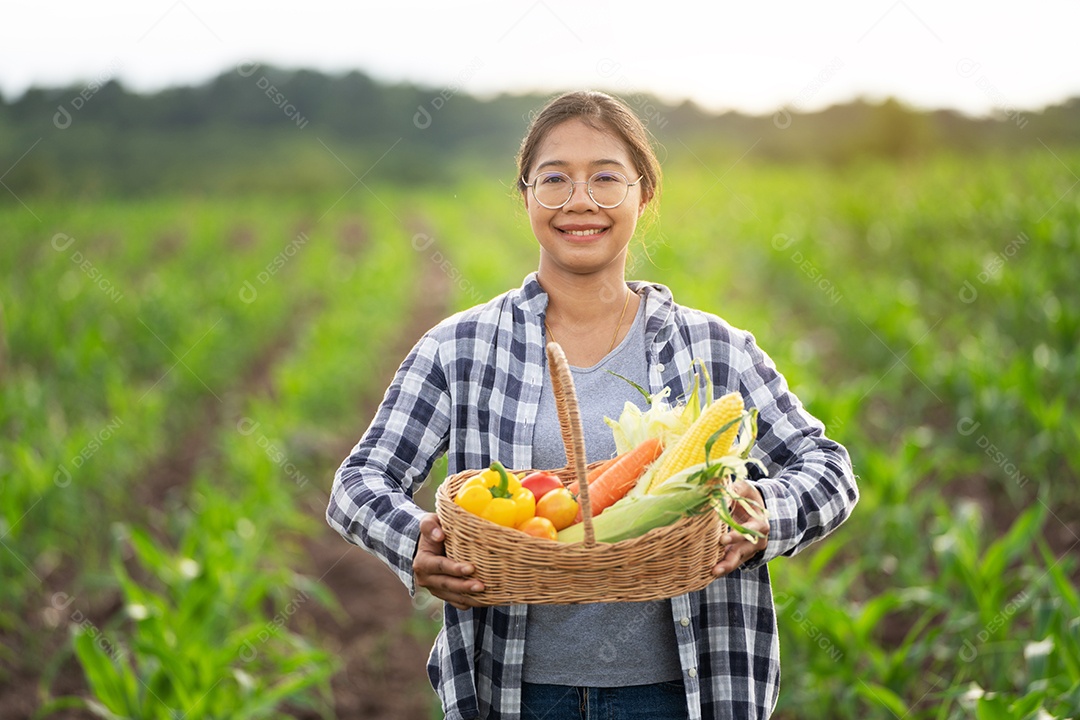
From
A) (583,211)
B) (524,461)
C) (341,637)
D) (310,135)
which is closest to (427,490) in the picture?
(341,637)

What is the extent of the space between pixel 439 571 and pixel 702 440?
484 millimetres

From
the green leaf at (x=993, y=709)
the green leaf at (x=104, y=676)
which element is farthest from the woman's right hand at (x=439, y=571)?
the green leaf at (x=104, y=676)

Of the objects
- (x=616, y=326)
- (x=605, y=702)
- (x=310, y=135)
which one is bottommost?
(x=605, y=702)

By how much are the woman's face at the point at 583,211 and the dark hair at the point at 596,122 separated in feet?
0.06

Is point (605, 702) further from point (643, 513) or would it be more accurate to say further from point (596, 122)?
point (596, 122)

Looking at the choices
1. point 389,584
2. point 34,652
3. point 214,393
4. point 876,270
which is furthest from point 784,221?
point 34,652

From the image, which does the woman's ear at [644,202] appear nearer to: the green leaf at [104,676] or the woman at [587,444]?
the woman at [587,444]

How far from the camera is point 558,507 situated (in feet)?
4.69

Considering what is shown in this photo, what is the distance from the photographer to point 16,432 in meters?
5.29

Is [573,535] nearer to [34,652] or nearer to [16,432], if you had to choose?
[34,652]

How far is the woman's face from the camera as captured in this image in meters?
1.61

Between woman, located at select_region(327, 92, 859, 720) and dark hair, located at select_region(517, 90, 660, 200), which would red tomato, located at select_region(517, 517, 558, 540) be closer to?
woman, located at select_region(327, 92, 859, 720)

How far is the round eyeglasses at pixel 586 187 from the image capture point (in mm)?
1602

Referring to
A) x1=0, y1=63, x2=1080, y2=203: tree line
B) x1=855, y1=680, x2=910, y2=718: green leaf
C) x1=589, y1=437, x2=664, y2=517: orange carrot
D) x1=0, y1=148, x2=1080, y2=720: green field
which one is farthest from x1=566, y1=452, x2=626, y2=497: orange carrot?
x1=0, y1=63, x2=1080, y2=203: tree line
